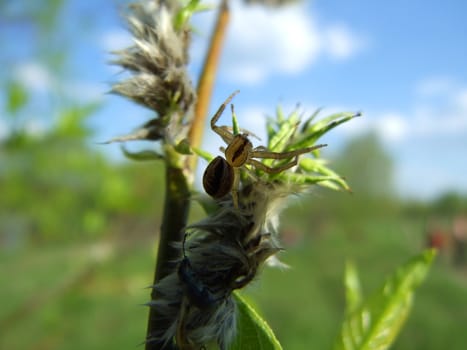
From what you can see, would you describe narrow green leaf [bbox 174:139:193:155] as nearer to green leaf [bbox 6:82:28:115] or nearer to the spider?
the spider

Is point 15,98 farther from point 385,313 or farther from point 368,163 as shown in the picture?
point 368,163

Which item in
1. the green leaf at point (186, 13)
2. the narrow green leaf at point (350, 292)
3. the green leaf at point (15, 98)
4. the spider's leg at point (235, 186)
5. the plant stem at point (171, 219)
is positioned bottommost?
the green leaf at point (15, 98)

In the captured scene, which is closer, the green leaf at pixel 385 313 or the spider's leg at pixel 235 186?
the spider's leg at pixel 235 186

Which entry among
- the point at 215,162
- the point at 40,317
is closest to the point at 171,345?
the point at 215,162

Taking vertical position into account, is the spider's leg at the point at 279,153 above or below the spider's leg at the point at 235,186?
above

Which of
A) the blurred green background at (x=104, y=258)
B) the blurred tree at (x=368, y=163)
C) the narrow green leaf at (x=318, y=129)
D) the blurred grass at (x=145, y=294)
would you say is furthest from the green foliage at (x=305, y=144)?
the blurred tree at (x=368, y=163)

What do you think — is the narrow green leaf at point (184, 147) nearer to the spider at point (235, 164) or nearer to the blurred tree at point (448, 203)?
the spider at point (235, 164)
